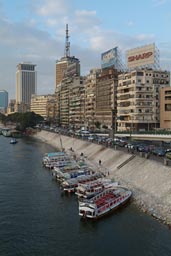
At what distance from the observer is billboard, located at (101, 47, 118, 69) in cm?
16191

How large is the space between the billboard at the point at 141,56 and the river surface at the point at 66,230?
287 feet

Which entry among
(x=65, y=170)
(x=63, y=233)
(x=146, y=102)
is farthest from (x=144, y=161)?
(x=146, y=102)

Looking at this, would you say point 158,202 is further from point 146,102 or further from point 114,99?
point 114,99

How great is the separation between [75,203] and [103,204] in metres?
6.75

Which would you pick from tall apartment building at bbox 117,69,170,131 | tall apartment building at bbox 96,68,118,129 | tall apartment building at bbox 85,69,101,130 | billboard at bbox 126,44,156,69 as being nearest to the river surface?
tall apartment building at bbox 117,69,170,131

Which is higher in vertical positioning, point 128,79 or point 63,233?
point 128,79

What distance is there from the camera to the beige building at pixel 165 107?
422ft

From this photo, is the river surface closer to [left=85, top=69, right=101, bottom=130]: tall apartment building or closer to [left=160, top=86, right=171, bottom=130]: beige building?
[left=160, top=86, right=171, bottom=130]: beige building

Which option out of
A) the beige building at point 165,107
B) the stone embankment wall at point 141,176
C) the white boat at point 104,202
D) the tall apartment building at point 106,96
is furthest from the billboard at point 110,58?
the white boat at point 104,202

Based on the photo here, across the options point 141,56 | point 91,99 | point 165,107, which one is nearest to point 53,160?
point 165,107

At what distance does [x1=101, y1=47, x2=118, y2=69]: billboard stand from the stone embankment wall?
236 ft

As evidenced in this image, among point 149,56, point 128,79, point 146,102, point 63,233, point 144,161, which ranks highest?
point 149,56

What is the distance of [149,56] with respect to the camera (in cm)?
13412

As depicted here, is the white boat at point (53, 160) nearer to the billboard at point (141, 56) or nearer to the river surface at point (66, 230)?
the river surface at point (66, 230)
